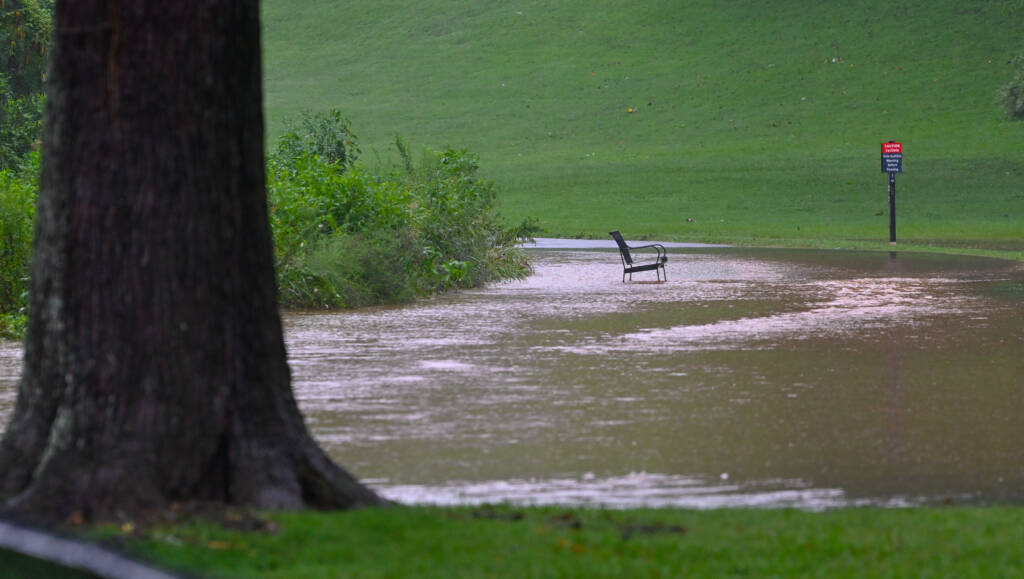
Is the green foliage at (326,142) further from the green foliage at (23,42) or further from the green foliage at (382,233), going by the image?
the green foliage at (23,42)

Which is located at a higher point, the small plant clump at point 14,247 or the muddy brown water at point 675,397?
the small plant clump at point 14,247

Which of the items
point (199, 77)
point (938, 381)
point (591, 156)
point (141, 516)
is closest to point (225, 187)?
point (199, 77)

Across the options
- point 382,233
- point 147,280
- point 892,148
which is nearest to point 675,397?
point 147,280

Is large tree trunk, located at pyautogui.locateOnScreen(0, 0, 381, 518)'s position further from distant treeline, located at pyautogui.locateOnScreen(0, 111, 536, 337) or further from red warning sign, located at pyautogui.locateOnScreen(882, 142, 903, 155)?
red warning sign, located at pyautogui.locateOnScreen(882, 142, 903, 155)

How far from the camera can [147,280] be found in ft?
20.6

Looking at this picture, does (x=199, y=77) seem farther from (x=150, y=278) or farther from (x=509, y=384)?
(x=509, y=384)

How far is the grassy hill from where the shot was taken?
4174 centimetres

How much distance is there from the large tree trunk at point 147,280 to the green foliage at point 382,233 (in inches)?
442

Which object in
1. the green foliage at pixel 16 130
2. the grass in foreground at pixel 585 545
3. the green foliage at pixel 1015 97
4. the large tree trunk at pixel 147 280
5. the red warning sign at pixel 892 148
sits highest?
the green foliage at pixel 1015 97

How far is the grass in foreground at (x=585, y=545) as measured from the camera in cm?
568

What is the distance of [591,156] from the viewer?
52906 mm

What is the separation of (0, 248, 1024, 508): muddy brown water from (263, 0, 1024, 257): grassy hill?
16.1m

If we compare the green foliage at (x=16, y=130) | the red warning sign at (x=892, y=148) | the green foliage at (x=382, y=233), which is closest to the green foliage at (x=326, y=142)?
the green foliage at (x=382, y=233)

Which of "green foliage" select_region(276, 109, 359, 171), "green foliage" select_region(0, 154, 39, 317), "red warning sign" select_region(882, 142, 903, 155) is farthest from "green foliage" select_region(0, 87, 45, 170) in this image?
"red warning sign" select_region(882, 142, 903, 155)
